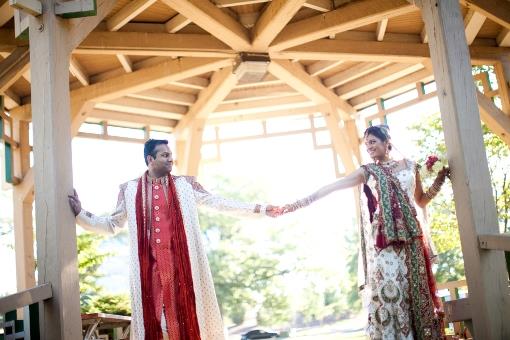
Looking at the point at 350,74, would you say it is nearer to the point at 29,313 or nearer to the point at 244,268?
the point at 29,313

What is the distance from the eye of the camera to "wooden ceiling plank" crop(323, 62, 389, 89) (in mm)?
8656

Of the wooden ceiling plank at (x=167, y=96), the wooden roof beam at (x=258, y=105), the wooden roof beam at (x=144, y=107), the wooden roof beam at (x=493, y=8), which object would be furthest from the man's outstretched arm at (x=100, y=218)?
the wooden roof beam at (x=258, y=105)

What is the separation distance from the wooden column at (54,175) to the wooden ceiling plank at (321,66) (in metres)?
4.86

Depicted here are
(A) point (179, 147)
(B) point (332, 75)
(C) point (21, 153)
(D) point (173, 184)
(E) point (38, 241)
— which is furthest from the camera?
(A) point (179, 147)

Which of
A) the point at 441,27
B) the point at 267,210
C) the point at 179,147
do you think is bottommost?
the point at 267,210

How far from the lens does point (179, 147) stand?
31.6 feet

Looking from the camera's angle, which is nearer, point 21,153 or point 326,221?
point 21,153

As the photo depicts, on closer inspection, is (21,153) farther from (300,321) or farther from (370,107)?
(300,321)

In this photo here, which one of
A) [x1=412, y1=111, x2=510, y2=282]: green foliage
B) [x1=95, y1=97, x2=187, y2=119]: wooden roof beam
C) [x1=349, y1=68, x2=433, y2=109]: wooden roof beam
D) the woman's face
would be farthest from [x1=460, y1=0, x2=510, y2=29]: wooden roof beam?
[x1=95, y1=97, x2=187, y2=119]: wooden roof beam

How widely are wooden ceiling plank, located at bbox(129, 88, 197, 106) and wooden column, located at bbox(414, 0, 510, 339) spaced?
5136mm

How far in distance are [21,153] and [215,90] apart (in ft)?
8.25

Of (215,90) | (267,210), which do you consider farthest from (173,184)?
(215,90)

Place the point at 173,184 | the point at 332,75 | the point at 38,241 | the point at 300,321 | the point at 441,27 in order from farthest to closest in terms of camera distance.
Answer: the point at 300,321 → the point at 332,75 → the point at 173,184 → the point at 441,27 → the point at 38,241

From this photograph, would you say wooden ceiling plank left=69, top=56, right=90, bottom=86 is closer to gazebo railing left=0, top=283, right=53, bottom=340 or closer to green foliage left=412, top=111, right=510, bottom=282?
gazebo railing left=0, top=283, right=53, bottom=340
